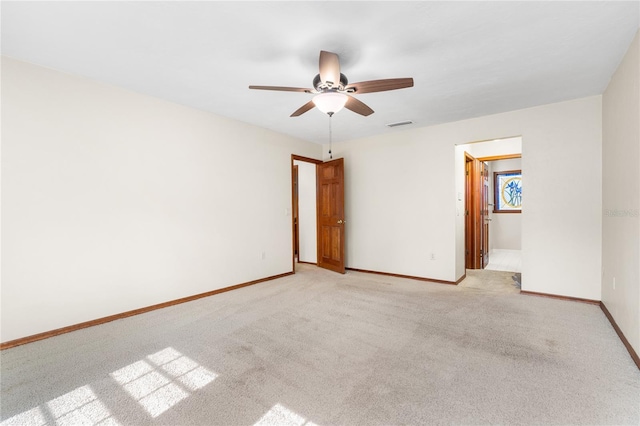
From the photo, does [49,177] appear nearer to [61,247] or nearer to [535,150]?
[61,247]

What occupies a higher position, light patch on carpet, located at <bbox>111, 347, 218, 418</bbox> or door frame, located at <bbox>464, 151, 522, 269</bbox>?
door frame, located at <bbox>464, 151, 522, 269</bbox>

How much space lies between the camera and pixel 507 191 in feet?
25.5

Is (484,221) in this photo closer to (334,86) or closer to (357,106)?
(357,106)

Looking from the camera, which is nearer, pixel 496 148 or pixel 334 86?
pixel 334 86

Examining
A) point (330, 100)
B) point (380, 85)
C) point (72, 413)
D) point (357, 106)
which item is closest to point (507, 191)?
point (357, 106)

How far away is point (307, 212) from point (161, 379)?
4.65m

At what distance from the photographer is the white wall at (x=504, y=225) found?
7656 mm

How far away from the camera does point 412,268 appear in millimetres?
4797

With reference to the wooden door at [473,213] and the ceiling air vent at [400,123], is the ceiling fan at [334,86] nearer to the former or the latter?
the ceiling air vent at [400,123]

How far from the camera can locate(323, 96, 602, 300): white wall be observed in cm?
348

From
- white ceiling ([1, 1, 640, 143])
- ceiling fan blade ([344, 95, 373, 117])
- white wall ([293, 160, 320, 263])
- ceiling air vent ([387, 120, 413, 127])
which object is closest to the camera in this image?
white ceiling ([1, 1, 640, 143])

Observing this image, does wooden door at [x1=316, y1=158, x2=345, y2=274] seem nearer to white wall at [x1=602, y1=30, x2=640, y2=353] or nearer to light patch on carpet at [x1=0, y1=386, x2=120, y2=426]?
white wall at [x1=602, y1=30, x2=640, y2=353]

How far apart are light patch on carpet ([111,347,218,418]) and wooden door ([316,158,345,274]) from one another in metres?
3.37

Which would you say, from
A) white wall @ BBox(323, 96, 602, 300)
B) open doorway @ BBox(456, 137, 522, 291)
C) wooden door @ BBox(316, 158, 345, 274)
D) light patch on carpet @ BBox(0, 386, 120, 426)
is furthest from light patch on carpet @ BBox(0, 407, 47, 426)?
open doorway @ BBox(456, 137, 522, 291)
